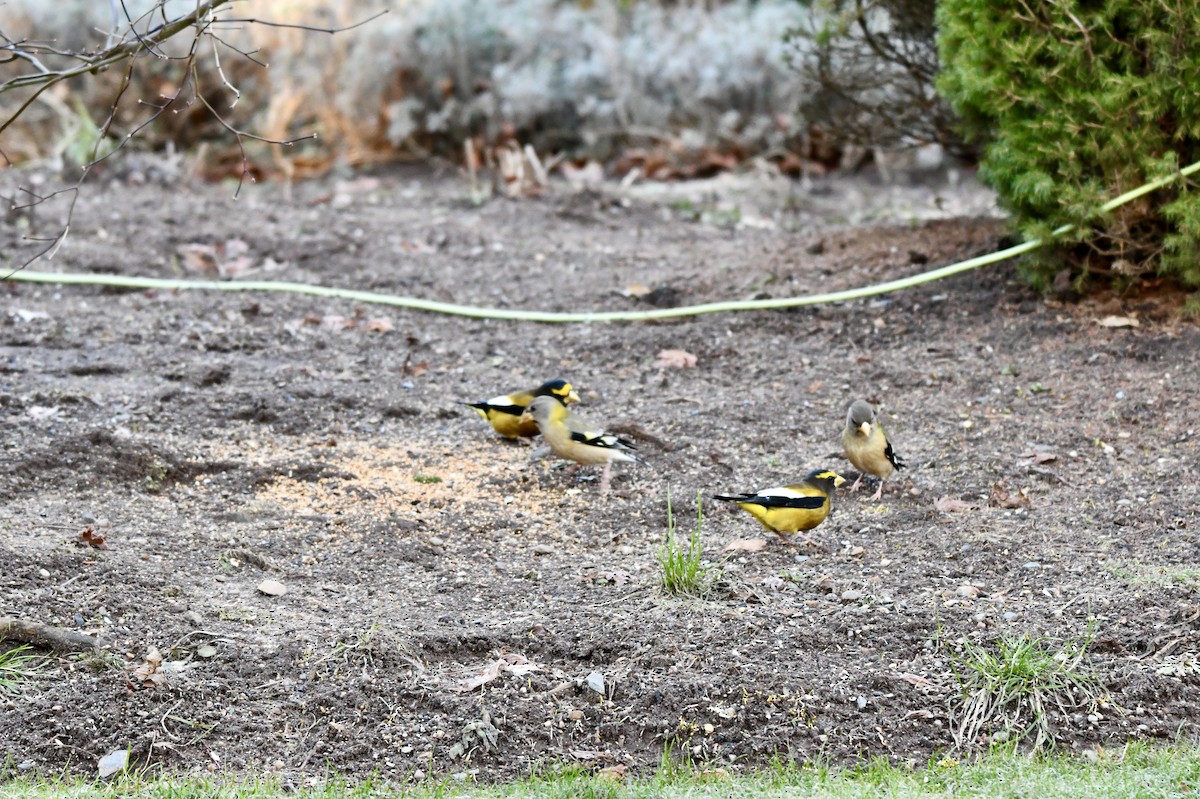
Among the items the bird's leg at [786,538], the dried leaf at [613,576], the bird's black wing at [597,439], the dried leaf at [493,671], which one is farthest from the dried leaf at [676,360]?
the dried leaf at [493,671]

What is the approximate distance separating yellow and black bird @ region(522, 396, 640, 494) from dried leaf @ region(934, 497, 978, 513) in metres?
1.27

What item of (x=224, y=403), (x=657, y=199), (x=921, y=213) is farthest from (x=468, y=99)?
(x=224, y=403)

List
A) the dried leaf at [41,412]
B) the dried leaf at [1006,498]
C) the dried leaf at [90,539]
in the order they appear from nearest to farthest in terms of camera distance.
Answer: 1. the dried leaf at [90,539]
2. the dried leaf at [1006,498]
3. the dried leaf at [41,412]

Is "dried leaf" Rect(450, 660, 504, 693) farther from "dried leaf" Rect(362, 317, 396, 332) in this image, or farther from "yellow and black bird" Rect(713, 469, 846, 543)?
"dried leaf" Rect(362, 317, 396, 332)

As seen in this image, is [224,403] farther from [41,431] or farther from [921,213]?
[921,213]

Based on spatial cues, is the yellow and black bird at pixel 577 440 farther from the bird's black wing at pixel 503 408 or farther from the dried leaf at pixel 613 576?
the dried leaf at pixel 613 576

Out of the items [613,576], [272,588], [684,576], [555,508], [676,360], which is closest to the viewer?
[684,576]

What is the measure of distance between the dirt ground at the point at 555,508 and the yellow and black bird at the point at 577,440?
5.0 inches

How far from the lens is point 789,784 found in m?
3.60

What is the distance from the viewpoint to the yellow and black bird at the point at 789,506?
4863 millimetres

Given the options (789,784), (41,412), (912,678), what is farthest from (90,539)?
(912,678)

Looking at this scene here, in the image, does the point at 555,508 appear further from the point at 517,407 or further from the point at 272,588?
the point at 272,588

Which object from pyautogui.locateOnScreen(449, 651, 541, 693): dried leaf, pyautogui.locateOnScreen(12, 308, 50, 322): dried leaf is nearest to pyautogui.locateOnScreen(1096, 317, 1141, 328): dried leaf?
pyautogui.locateOnScreen(449, 651, 541, 693): dried leaf

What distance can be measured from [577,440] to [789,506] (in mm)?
1114
